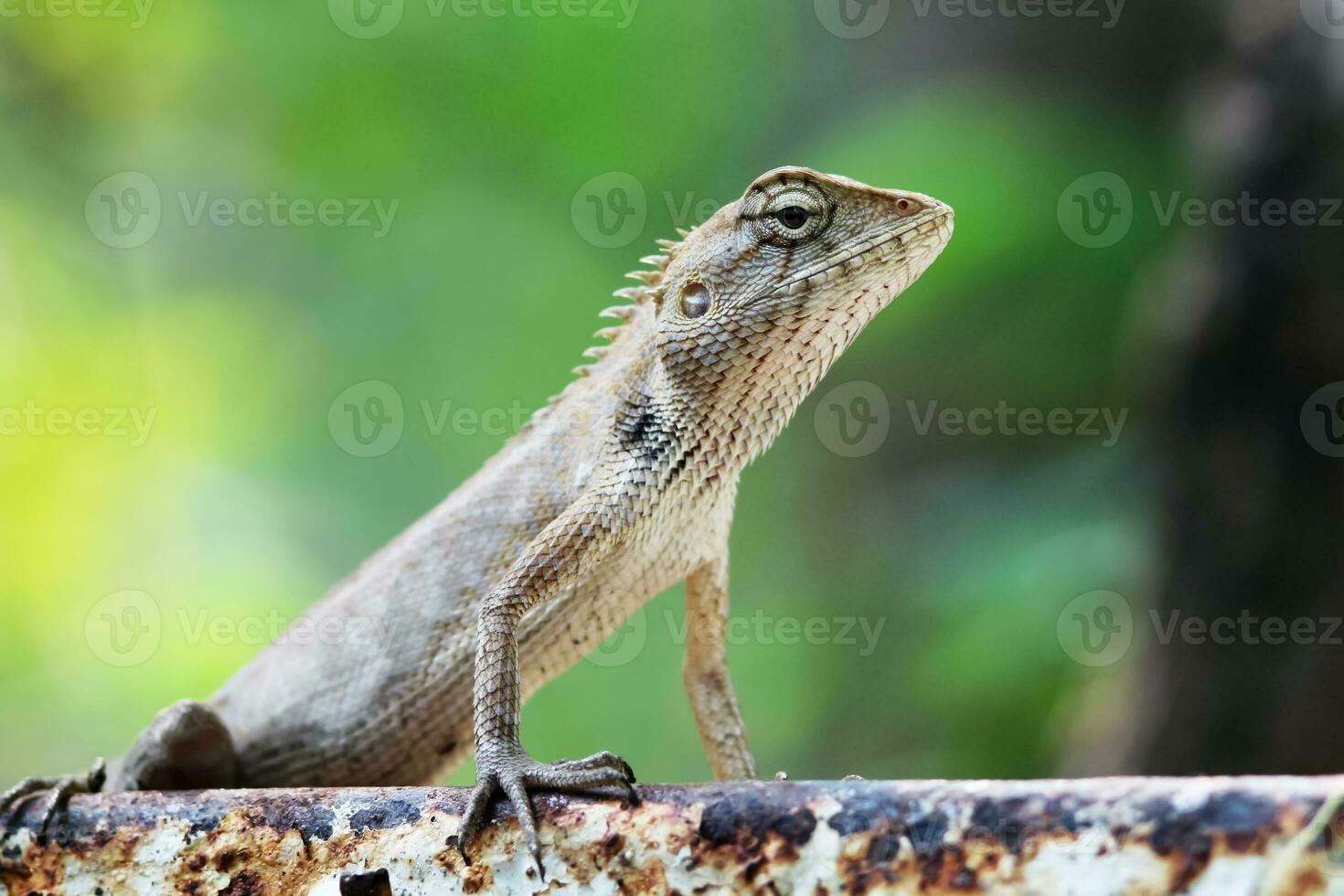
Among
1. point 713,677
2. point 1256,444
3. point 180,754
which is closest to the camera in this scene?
point 180,754

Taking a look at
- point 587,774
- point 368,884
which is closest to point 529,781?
point 587,774

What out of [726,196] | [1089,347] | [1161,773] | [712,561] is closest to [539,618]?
[712,561]

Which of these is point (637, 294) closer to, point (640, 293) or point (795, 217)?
point (640, 293)

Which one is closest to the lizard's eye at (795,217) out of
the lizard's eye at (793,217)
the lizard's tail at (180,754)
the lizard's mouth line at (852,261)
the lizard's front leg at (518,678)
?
the lizard's eye at (793,217)

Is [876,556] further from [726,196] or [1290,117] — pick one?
[1290,117]

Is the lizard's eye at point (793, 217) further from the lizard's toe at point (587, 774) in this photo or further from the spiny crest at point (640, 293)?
the lizard's toe at point (587, 774)
